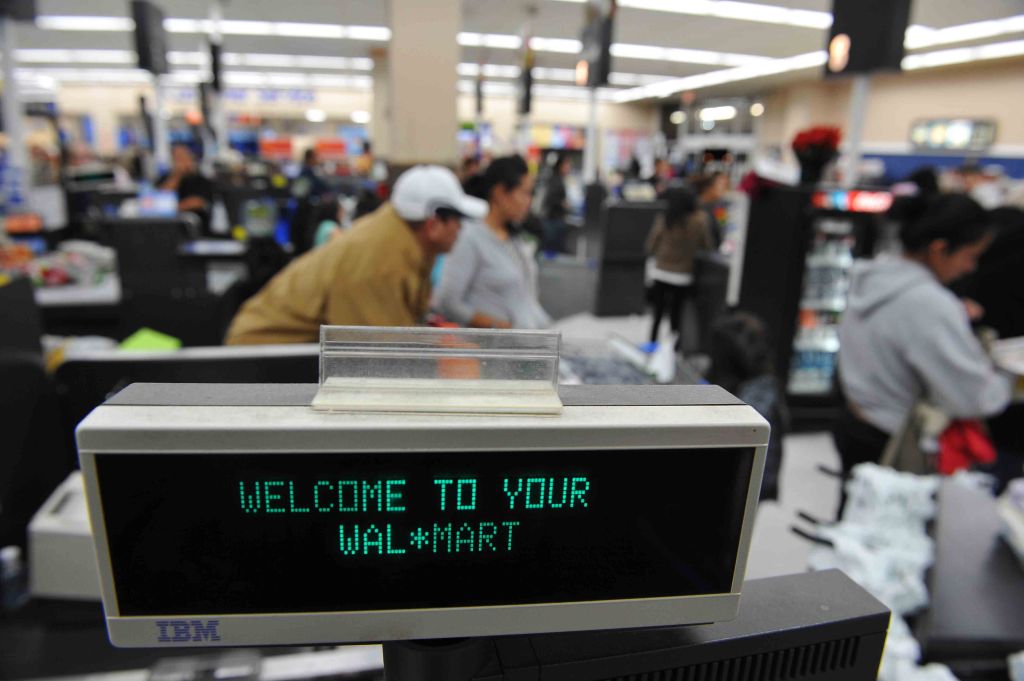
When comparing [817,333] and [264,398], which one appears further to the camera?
[817,333]

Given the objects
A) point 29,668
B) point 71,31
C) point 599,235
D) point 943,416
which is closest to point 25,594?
point 29,668

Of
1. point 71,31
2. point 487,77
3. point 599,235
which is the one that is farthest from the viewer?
point 487,77

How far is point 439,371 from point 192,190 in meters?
7.48

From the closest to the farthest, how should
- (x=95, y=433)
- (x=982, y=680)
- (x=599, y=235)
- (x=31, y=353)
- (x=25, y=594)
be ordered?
1. (x=95, y=433)
2. (x=982, y=680)
3. (x=25, y=594)
4. (x=31, y=353)
5. (x=599, y=235)

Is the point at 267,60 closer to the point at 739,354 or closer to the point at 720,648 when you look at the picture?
the point at 739,354

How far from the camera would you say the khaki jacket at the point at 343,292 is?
7.04ft

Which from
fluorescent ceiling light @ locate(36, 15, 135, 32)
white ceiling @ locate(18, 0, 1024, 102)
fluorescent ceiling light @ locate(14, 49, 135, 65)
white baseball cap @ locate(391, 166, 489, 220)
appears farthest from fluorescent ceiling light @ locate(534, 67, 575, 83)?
white baseball cap @ locate(391, 166, 489, 220)

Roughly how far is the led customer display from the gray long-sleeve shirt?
2.59 m

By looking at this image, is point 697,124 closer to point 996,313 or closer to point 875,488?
point 996,313

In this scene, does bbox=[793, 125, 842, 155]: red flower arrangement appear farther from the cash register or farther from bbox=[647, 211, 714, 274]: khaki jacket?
the cash register

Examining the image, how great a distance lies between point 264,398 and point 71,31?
17016 mm

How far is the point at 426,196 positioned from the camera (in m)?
2.30

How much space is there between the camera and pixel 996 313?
3.43m

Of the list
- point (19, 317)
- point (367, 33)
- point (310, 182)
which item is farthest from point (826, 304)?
point (367, 33)
